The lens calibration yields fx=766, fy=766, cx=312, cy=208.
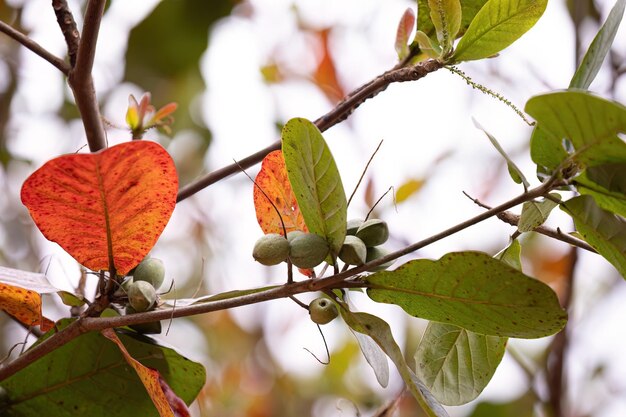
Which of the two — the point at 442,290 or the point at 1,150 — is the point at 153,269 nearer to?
the point at 442,290

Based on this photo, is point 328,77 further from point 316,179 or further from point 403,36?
point 316,179

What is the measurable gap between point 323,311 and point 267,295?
0.06 metres

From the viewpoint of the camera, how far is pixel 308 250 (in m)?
0.48

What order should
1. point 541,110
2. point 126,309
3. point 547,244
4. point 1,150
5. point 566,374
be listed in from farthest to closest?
point 547,244, point 1,150, point 566,374, point 126,309, point 541,110

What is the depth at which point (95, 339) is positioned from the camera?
574 mm

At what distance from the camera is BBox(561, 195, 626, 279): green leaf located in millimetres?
441

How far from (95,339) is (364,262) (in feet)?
0.74

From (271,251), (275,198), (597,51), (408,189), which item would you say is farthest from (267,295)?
(408,189)

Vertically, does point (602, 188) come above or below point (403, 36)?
below

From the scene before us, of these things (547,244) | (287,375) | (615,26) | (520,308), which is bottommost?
(520,308)

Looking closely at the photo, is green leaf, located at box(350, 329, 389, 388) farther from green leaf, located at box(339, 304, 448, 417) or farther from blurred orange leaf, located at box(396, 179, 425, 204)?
blurred orange leaf, located at box(396, 179, 425, 204)

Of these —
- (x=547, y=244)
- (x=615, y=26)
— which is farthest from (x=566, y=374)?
(x=615, y=26)

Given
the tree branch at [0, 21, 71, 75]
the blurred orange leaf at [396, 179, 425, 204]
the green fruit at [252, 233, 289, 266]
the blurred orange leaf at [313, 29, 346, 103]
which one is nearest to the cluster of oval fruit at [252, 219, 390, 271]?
the green fruit at [252, 233, 289, 266]

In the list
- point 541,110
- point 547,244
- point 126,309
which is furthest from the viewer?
point 547,244
